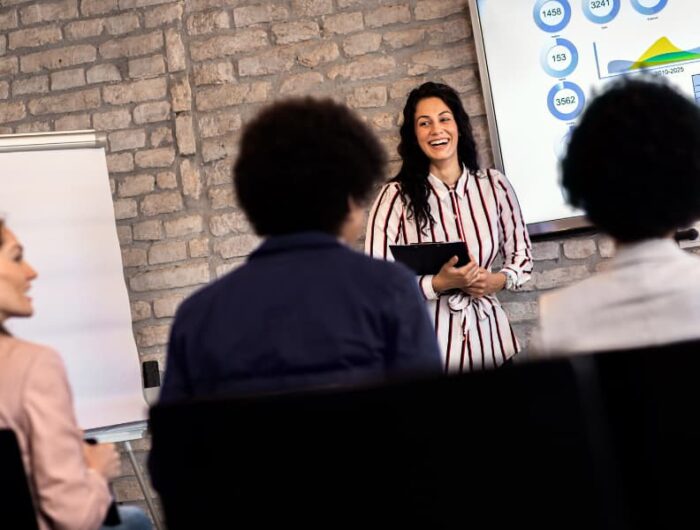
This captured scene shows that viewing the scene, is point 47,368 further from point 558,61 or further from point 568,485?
point 558,61

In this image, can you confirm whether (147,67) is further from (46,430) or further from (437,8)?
(46,430)

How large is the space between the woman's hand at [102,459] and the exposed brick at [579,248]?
2367mm

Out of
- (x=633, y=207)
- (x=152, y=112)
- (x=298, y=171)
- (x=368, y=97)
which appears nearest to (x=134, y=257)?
(x=152, y=112)

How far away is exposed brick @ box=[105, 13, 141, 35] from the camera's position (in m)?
4.36

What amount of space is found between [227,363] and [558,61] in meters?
2.81

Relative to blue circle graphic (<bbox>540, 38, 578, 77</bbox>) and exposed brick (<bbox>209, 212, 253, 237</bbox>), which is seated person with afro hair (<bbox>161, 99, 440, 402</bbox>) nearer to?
blue circle graphic (<bbox>540, 38, 578, 77</bbox>)

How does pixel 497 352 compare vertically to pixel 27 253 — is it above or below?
below

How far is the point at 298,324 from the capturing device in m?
1.38

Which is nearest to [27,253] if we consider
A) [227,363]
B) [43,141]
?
[43,141]

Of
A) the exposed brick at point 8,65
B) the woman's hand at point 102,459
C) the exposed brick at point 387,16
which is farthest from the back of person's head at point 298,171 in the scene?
the exposed brick at point 8,65

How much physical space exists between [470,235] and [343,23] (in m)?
1.20

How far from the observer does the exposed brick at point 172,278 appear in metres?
4.27

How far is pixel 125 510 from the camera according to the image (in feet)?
8.02

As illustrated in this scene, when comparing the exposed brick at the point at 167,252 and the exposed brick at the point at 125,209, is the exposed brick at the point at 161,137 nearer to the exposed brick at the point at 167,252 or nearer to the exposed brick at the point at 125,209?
the exposed brick at the point at 125,209
